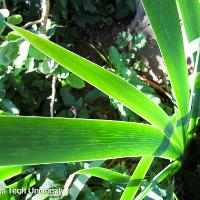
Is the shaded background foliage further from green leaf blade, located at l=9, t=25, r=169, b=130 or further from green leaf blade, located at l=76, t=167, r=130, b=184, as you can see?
green leaf blade, located at l=9, t=25, r=169, b=130

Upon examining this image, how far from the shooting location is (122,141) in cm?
80

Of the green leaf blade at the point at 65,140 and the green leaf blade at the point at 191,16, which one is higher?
the green leaf blade at the point at 191,16

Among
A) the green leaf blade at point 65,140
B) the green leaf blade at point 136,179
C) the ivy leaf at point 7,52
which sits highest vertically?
the ivy leaf at point 7,52

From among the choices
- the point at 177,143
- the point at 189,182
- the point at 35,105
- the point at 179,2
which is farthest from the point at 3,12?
the point at 189,182

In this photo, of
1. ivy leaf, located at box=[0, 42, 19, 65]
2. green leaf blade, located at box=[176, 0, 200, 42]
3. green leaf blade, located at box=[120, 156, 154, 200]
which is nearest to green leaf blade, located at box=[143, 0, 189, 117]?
green leaf blade, located at box=[176, 0, 200, 42]

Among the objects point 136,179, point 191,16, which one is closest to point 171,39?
point 191,16

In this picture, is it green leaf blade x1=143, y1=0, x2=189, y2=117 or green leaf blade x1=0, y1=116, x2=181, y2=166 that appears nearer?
green leaf blade x1=0, y1=116, x2=181, y2=166

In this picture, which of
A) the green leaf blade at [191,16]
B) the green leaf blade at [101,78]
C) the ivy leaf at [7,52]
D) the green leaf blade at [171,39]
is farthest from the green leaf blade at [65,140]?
the ivy leaf at [7,52]

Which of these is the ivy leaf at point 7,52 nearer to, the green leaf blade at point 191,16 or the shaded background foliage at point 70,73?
the shaded background foliage at point 70,73

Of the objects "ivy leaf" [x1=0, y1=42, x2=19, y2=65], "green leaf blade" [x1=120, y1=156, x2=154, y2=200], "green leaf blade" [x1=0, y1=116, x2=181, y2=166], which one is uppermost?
"ivy leaf" [x1=0, y1=42, x2=19, y2=65]

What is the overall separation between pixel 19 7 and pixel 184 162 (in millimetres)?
1116

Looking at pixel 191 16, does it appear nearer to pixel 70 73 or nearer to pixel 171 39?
pixel 171 39

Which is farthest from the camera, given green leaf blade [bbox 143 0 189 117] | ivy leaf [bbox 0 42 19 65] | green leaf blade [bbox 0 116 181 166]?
ivy leaf [bbox 0 42 19 65]

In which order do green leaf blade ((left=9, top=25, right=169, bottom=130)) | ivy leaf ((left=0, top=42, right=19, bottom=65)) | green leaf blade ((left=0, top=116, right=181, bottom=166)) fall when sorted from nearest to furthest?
green leaf blade ((left=0, top=116, right=181, bottom=166)), green leaf blade ((left=9, top=25, right=169, bottom=130)), ivy leaf ((left=0, top=42, right=19, bottom=65))
